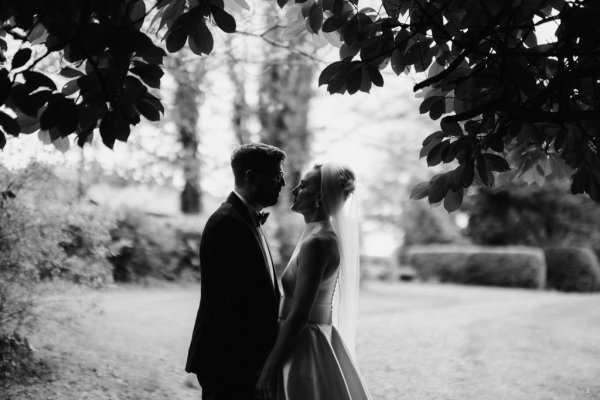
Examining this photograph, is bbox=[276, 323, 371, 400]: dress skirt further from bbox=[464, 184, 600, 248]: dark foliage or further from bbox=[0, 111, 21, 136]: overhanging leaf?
bbox=[464, 184, 600, 248]: dark foliage

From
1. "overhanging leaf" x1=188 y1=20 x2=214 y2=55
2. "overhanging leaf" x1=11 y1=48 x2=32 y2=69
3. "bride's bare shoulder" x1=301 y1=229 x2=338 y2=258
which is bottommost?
"bride's bare shoulder" x1=301 y1=229 x2=338 y2=258

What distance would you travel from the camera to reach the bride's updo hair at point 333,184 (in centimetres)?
333

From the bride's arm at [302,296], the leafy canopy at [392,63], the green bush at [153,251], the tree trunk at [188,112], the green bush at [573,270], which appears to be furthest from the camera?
the green bush at [573,270]

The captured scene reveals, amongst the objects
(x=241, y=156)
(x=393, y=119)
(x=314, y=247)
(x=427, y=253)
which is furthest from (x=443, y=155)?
(x=427, y=253)

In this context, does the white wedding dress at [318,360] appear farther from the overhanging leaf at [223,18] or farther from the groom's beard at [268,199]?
the overhanging leaf at [223,18]

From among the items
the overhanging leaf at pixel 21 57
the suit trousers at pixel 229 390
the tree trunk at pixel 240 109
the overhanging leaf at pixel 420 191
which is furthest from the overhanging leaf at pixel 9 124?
the tree trunk at pixel 240 109

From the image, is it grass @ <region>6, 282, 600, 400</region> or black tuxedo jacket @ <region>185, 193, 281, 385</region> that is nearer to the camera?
black tuxedo jacket @ <region>185, 193, 281, 385</region>

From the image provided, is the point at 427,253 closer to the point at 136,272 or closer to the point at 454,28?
the point at 136,272

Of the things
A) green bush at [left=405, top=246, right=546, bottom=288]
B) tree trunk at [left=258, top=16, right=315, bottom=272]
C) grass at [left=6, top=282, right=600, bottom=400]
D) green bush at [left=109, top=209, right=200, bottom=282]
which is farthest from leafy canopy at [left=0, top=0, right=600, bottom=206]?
green bush at [left=405, top=246, right=546, bottom=288]

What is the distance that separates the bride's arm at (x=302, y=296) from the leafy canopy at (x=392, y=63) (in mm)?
808

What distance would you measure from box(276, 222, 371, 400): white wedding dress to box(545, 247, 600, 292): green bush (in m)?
21.8

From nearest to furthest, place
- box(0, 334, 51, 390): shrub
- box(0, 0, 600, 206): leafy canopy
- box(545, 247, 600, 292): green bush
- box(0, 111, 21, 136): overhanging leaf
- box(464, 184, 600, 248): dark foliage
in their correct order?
1. box(0, 0, 600, 206): leafy canopy
2. box(0, 111, 21, 136): overhanging leaf
3. box(0, 334, 51, 390): shrub
4. box(545, 247, 600, 292): green bush
5. box(464, 184, 600, 248): dark foliage

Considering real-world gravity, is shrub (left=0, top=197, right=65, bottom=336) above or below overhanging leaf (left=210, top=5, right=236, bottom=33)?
below

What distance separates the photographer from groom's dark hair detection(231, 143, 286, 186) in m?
3.05
